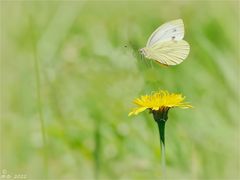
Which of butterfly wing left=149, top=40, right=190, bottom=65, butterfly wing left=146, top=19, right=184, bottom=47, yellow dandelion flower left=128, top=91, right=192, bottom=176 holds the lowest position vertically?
yellow dandelion flower left=128, top=91, right=192, bottom=176

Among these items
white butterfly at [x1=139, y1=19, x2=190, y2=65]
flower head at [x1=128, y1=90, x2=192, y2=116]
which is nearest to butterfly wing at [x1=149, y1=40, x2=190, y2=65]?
white butterfly at [x1=139, y1=19, x2=190, y2=65]

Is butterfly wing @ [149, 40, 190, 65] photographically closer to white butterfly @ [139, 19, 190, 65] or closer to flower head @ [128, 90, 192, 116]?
white butterfly @ [139, 19, 190, 65]

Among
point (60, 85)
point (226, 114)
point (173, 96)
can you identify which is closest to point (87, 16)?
point (60, 85)

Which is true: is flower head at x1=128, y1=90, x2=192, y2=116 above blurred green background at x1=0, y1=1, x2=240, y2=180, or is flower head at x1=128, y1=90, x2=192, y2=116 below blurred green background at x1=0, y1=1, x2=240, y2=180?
below

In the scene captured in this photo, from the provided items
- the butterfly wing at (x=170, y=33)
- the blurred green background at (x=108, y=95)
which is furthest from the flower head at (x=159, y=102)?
the butterfly wing at (x=170, y=33)

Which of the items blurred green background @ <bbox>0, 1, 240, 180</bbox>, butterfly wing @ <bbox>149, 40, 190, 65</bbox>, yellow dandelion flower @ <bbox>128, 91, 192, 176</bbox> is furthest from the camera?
blurred green background @ <bbox>0, 1, 240, 180</bbox>

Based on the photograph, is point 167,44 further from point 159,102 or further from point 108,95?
point 108,95

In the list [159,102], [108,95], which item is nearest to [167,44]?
[159,102]
